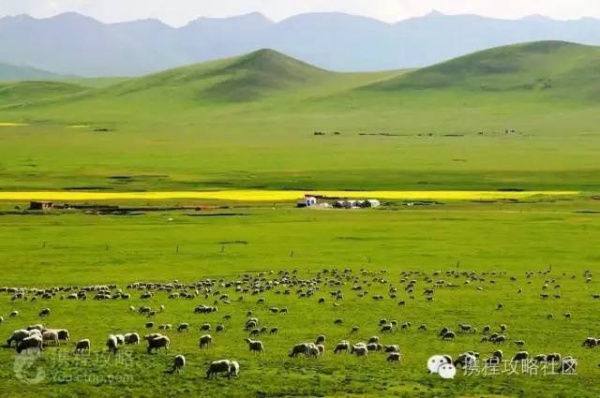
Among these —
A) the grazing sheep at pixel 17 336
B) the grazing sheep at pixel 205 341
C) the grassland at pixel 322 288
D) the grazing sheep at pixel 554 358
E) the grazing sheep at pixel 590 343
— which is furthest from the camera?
the grazing sheep at pixel 590 343

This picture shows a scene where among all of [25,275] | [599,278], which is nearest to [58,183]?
[25,275]

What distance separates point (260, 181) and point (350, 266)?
170 ft

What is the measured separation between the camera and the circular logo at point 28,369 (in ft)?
68.2

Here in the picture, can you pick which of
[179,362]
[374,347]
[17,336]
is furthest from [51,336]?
[374,347]

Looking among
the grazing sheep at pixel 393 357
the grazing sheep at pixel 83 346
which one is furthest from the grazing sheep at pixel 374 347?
the grazing sheep at pixel 83 346

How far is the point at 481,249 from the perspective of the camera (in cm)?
4822

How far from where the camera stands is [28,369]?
2155 centimetres

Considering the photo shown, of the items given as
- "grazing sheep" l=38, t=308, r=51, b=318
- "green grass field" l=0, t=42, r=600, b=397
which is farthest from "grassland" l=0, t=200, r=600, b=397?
"grazing sheep" l=38, t=308, r=51, b=318

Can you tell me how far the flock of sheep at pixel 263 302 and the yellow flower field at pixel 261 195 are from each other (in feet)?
123

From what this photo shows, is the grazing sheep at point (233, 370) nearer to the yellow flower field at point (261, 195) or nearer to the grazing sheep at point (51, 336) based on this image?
the grazing sheep at point (51, 336)

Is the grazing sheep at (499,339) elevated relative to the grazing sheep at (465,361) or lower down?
lower down

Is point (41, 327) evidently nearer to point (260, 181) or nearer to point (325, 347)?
point (325, 347)

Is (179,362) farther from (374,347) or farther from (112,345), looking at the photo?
(374,347)

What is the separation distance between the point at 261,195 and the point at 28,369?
58.5 metres
